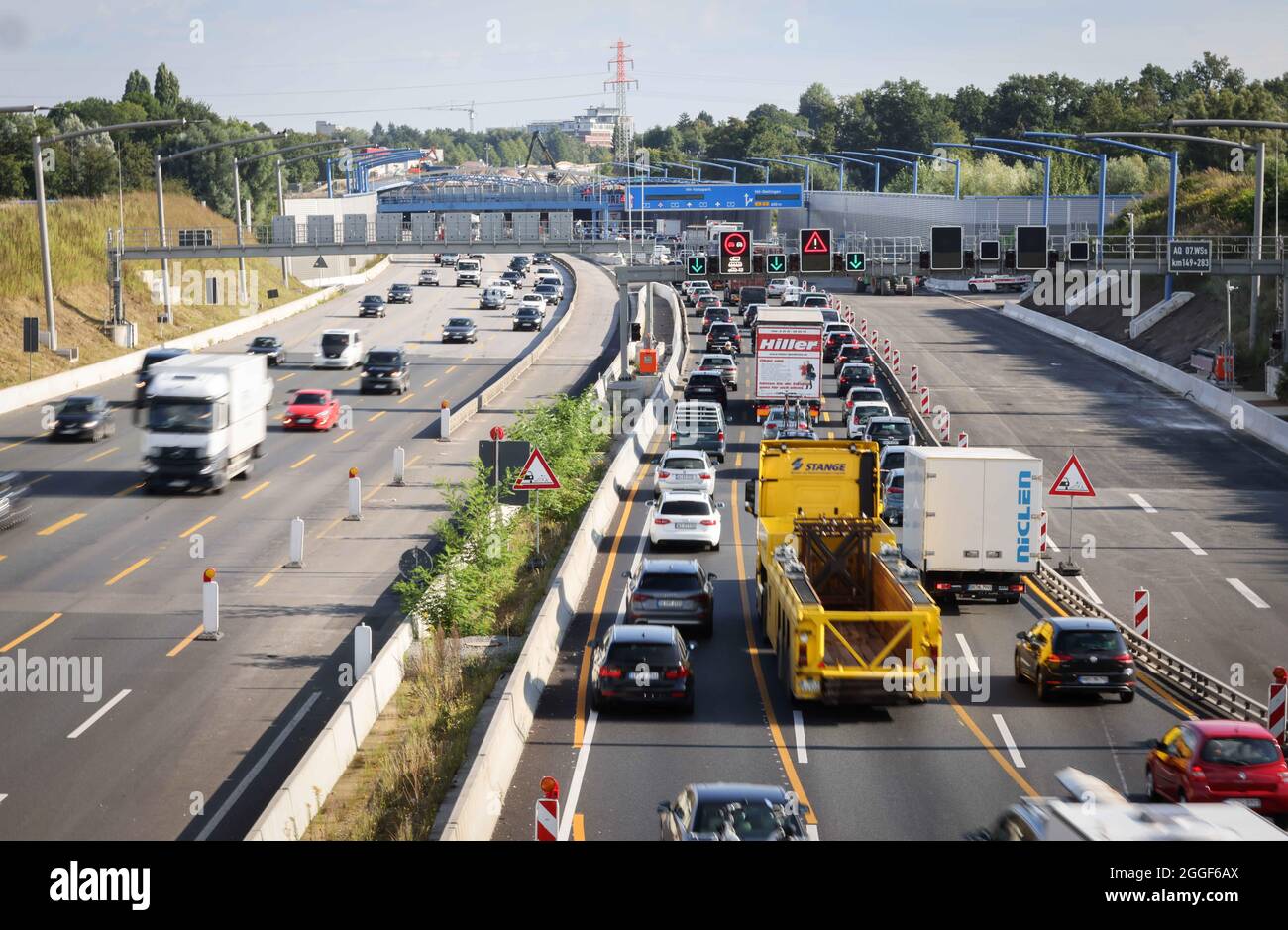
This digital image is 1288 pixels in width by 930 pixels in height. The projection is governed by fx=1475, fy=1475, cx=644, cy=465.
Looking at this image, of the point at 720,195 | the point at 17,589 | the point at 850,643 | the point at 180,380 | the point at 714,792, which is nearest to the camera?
the point at 714,792

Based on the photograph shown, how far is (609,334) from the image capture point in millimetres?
87000

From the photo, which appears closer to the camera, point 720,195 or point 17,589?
point 17,589

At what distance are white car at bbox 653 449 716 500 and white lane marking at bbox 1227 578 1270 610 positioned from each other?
12803mm

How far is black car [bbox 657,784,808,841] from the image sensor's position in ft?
42.3

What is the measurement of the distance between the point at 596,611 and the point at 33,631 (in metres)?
10.2

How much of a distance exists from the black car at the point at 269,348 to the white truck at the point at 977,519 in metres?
45.3

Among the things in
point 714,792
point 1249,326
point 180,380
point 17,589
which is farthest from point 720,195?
point 714,792

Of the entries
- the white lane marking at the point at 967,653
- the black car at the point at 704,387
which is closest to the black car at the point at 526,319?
the black car at the point at 704,387

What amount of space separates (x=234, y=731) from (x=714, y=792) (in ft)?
34.9

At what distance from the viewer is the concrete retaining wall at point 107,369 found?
53.3 metres

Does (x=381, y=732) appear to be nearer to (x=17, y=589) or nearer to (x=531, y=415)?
(x=17, y=589)

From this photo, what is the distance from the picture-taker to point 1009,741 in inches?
783

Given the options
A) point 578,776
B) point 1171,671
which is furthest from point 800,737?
point 1171,671
